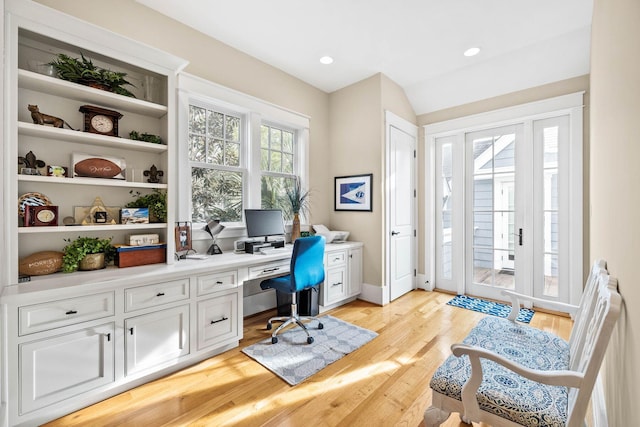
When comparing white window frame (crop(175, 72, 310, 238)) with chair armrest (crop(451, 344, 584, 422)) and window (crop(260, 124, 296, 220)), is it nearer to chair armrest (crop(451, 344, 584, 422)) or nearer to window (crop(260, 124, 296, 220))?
window (crop(260, 124, 296, 220))

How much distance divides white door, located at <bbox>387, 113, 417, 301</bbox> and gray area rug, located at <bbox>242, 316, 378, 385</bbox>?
118 centimetres

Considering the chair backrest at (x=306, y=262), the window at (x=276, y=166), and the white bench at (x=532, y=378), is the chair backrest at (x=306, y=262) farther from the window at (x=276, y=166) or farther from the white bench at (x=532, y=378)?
the white bench at (x=532, y=378)

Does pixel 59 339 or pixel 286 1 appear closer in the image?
pixel 59 339

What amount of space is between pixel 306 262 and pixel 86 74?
2160mm

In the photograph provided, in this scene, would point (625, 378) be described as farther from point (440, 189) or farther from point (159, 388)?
point (440, 189)

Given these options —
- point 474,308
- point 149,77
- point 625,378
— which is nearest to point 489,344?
point 625,378

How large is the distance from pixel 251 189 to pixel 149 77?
1404mm

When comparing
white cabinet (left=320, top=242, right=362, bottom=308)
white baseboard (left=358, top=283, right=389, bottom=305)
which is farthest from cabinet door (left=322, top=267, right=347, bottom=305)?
white baseboard (left=358, top=283, right=389, bottom=305)

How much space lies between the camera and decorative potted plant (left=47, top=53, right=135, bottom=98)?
191 centimetres

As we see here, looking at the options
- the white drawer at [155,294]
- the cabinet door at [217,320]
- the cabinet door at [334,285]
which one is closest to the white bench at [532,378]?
the cabinet door at [217,320]

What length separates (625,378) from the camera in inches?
39.2

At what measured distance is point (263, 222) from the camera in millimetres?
3072

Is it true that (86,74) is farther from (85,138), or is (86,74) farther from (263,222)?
(263,222)

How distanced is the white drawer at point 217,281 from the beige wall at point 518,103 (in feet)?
9.65
